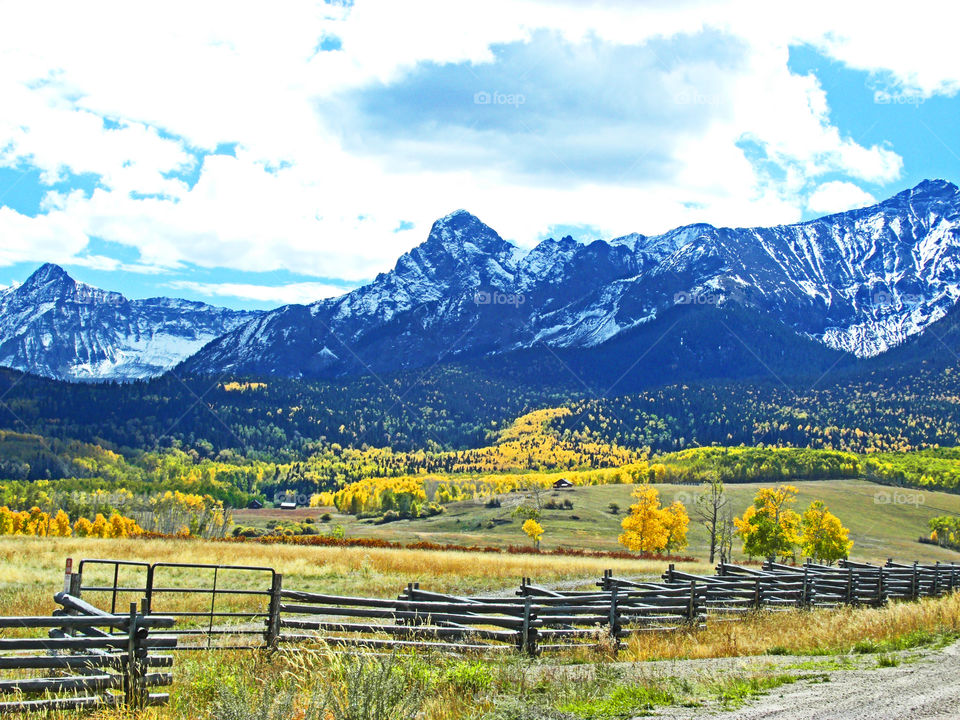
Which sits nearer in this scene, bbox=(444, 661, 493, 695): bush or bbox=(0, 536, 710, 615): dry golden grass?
bbox=(444, 661, 493, 695): bush

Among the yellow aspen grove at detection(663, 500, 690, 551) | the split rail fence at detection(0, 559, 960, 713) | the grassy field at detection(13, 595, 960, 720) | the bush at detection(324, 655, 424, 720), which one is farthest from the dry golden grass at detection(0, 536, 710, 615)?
the yellow aspen grove at detection(663, 500, 690, 551)

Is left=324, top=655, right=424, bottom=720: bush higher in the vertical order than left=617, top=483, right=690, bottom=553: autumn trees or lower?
higher

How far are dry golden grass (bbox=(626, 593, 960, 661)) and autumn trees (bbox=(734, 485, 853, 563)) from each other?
164 ft

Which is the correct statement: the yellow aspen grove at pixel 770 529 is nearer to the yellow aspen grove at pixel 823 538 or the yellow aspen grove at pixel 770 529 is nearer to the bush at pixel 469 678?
the yellow aspen grove at pixel 823 538

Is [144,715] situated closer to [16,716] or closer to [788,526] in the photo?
[16,716]

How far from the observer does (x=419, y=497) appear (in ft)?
649

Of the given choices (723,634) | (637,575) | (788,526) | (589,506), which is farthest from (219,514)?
(723,634)

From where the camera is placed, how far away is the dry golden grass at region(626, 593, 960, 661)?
19141mm

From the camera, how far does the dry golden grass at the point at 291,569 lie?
1157 inches

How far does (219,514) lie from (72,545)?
387 feet

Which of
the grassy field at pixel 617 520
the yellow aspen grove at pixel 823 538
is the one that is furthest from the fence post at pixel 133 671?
the grassy field at pixel 617 520

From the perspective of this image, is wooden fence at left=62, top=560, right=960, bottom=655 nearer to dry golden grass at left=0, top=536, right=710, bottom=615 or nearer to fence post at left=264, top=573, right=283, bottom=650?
fence post at left=264, top=573, right=283, bottom=650

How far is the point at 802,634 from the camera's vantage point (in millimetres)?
20922
